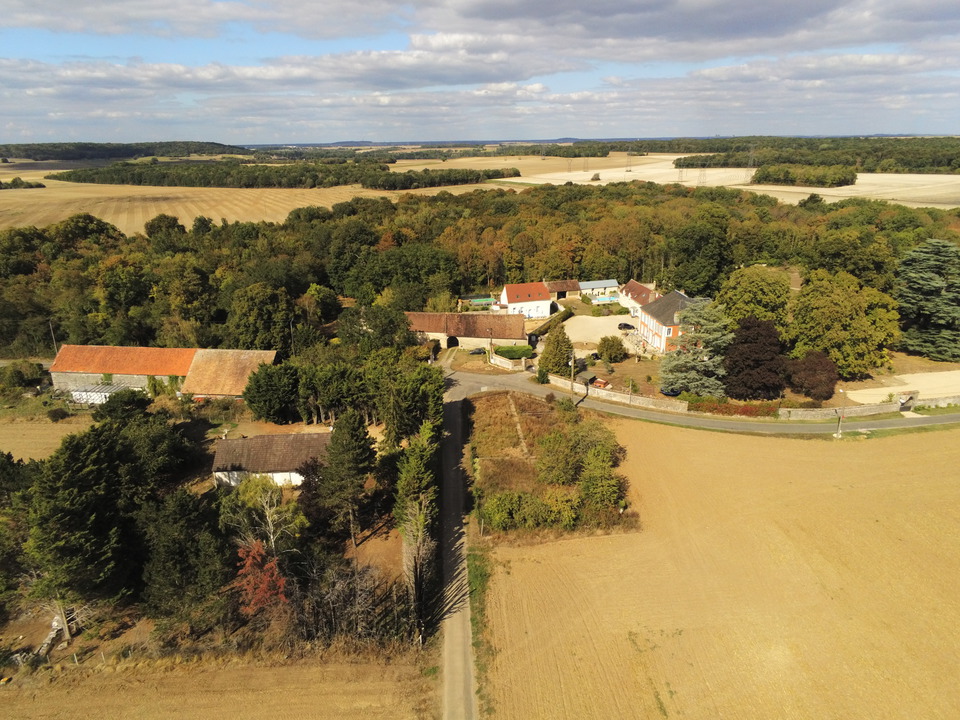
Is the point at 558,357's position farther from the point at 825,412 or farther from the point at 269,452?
the point at 269,452

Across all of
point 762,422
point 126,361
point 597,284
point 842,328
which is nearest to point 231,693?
point 126,361

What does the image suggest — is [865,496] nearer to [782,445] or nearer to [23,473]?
[782,445]

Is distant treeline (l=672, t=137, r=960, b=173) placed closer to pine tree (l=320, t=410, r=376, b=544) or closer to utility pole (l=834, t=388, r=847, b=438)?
utility pole (l=834, t=388, r=847, b=438)

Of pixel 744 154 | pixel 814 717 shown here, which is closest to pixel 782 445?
pixel 814 717

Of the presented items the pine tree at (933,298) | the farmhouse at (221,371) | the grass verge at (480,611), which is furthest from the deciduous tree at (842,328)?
the farmhouse at (221,371)

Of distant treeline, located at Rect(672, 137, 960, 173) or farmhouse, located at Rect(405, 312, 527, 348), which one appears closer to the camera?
farmhouse, located at Rect(405, 312, 527, 348)

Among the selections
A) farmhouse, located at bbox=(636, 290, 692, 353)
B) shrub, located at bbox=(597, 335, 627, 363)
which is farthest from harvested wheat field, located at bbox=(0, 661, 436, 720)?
farmhouse, located at bbox=(636, 290, 692, 353)
